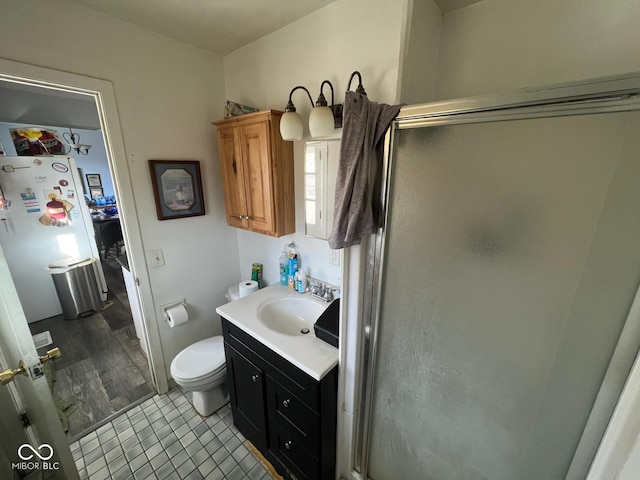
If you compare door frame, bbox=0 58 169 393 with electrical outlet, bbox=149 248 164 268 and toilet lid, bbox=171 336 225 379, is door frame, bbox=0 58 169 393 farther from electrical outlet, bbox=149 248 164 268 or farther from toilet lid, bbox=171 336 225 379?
toilet lid, bbox=171 336 225 379

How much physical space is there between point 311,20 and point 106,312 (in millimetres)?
3696

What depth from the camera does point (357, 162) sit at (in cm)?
75

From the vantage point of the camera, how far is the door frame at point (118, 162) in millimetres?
1168

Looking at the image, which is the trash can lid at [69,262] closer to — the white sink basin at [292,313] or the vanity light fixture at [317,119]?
the white sink basin at [292,313]

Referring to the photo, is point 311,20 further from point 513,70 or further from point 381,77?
point 513,70

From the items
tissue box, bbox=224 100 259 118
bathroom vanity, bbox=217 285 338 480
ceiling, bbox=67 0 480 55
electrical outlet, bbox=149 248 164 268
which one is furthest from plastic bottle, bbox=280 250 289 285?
ceiling, bbox=67 0 480 55

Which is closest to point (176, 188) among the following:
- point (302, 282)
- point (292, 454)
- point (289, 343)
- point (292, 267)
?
point (292, 267)

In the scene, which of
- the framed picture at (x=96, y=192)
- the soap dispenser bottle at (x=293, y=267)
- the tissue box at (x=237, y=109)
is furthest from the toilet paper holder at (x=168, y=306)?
the framed picture at (x=96, y=192)

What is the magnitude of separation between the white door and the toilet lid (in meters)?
0.57

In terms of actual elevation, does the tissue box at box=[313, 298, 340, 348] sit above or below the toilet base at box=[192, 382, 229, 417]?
above

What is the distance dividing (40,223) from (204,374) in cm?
278

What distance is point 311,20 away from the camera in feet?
4.19

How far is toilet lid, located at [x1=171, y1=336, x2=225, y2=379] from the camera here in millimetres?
1543

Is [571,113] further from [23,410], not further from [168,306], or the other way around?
[168,306]
